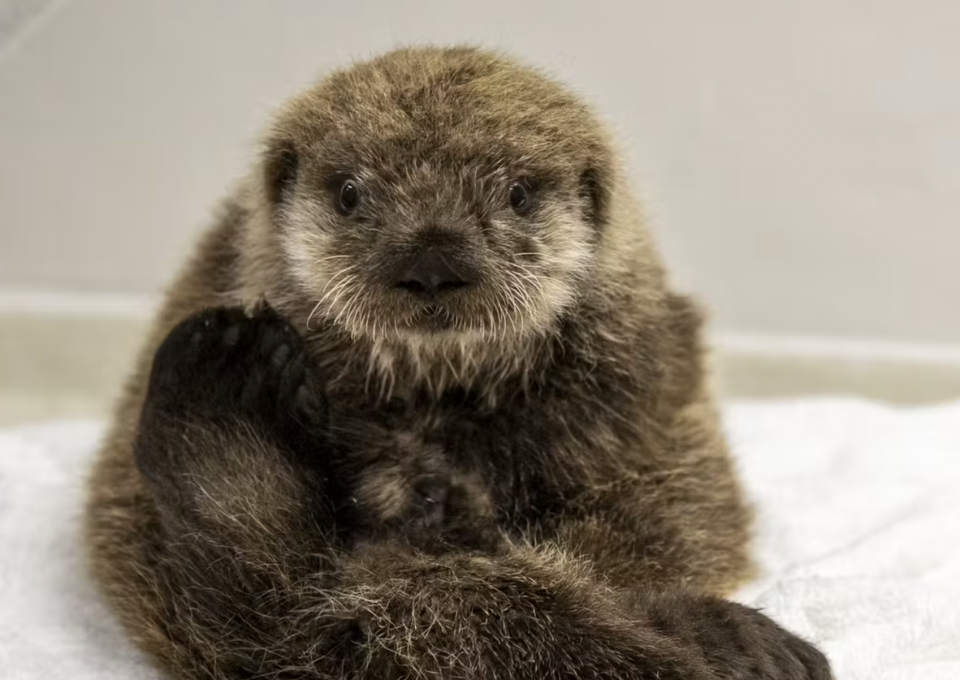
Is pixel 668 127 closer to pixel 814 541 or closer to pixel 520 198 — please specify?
pixel 814 541

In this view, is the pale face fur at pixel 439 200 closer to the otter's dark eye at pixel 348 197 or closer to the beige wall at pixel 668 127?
the otter's dark eye at pixel 348 197

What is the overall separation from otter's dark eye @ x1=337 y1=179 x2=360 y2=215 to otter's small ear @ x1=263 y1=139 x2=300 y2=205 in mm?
137

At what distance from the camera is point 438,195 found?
1.40 metres

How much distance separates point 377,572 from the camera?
1.40 metres

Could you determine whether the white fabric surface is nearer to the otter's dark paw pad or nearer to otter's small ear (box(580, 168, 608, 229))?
the otter's dark paw pad

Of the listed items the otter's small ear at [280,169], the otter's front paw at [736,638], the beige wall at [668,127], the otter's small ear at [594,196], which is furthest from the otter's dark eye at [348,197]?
the beige wall at [668,127]

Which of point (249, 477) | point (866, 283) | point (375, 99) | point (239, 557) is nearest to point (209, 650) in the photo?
point (239, 557)

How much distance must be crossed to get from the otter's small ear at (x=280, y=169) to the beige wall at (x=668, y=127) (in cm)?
121

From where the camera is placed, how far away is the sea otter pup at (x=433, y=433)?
1.36 metres

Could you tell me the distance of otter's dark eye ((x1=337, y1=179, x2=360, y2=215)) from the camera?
58.1 inches

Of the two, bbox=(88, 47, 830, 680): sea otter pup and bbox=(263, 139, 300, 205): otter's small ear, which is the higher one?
bbox=(263, 139, 300, 205): otter's small ear

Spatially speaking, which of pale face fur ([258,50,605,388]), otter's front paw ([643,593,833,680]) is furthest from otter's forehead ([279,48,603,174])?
otter's front paw ([643,593,833,680])

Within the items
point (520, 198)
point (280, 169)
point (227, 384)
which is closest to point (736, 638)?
point (520, 198)

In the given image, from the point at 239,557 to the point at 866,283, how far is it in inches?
98.6
